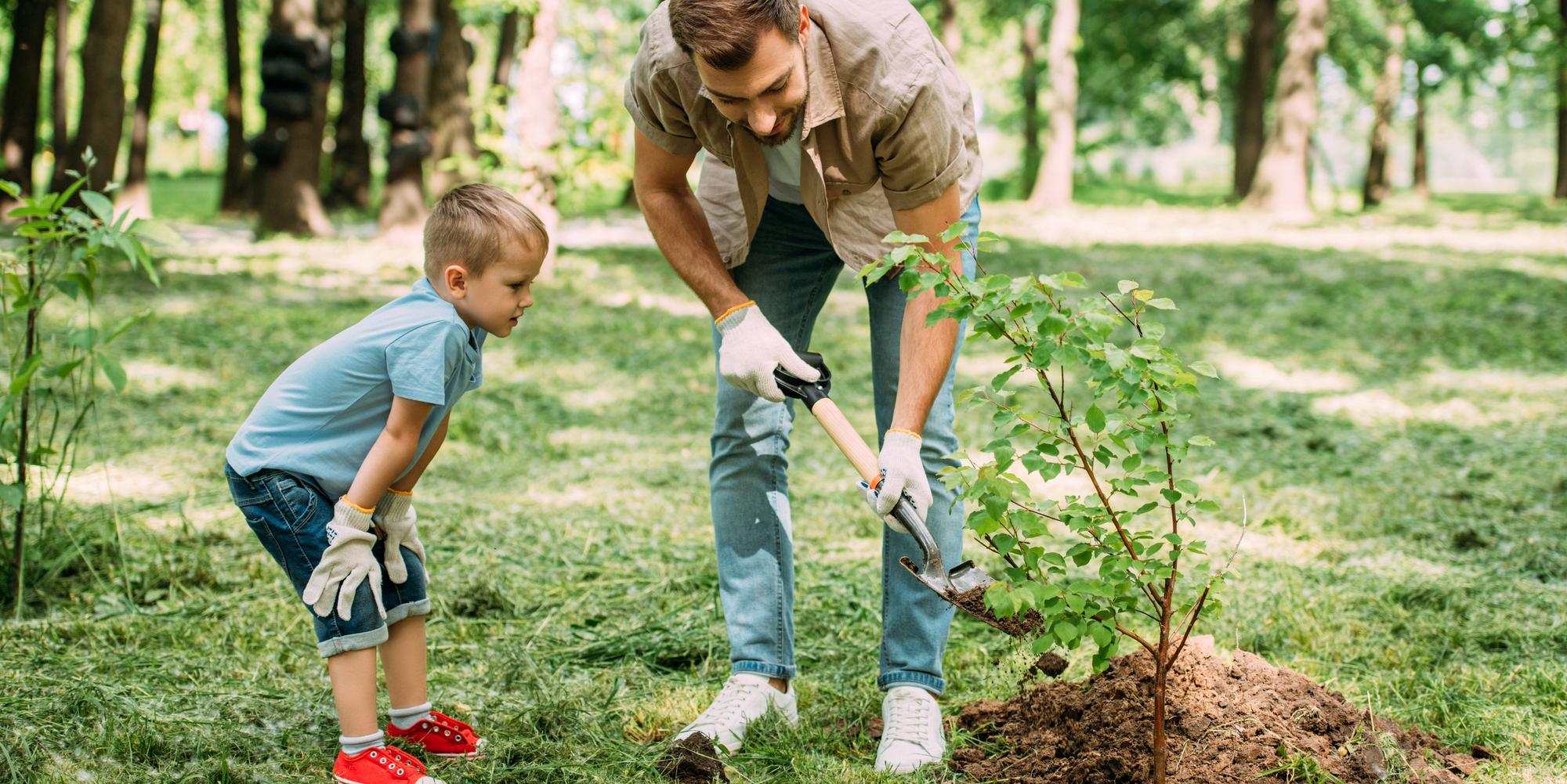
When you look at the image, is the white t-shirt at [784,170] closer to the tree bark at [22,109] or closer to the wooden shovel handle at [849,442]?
the wooden shovel handle at [849,442]

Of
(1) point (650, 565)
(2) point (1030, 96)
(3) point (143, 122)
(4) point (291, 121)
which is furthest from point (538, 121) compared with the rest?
(2) point (1030, 96)

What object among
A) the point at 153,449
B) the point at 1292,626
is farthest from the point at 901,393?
the point at 153,449

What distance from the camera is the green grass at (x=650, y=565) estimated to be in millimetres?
2684

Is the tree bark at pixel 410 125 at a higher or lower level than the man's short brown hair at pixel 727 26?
higher

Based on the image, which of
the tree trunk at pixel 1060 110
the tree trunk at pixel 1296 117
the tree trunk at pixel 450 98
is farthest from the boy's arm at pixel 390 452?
the tree trunk at pixel 1060 110

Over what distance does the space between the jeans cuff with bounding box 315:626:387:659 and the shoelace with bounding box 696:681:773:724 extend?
71cm

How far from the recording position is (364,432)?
246 centimetres

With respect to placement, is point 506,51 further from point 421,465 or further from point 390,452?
point 390,452

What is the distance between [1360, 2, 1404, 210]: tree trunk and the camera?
19.3 meters

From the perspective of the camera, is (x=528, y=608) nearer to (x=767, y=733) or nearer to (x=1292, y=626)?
(x=767, y=733)

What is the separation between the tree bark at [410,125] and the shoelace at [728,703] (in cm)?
1039

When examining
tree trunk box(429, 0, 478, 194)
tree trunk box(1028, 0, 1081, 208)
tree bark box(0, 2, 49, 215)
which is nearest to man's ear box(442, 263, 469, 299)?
tree trunk box(429, 0, 478, 194)

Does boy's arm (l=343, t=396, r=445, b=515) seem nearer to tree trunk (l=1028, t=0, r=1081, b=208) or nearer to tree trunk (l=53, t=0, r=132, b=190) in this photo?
tree trunk (l=53, t=0, r=132, b=190)

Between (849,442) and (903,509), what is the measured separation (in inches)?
6.8
